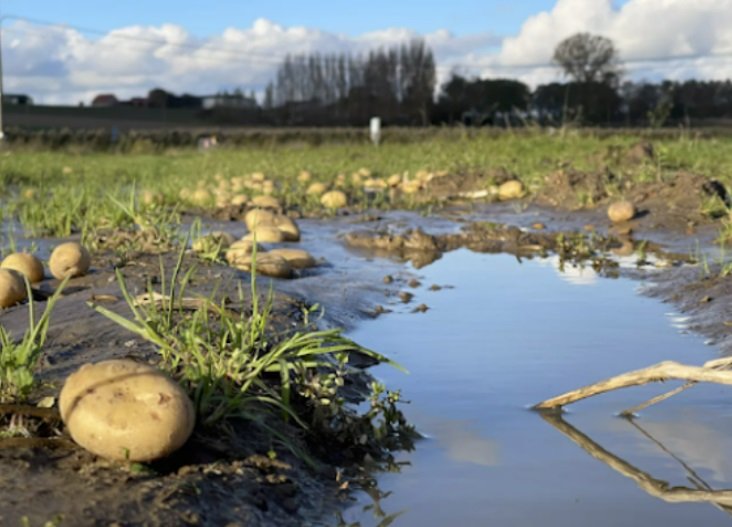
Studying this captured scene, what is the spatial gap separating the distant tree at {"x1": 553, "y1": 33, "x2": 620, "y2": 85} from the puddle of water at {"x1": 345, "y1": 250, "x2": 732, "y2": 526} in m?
37.5

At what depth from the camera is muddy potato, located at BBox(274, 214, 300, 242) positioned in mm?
8508

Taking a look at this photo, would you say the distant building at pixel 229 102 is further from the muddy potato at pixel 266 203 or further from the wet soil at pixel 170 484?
the wet soil at pixel 170 484

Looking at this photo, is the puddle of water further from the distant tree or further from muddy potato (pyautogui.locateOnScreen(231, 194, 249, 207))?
the distant tree

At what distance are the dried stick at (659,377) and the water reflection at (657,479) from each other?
0.11 meters

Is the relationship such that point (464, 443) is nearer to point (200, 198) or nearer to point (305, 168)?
point (200, 198)

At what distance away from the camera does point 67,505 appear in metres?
2.44

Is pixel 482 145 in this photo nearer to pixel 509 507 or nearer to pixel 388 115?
pixel 509 507

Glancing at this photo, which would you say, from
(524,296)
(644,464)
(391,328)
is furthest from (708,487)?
(524,296)

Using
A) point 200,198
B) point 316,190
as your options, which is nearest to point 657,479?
point 200,198

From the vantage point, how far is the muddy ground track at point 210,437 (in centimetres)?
250

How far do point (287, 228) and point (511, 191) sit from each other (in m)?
4.41

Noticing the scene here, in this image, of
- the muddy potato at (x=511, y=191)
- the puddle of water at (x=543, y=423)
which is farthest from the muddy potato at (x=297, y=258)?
the muddy potato at (x=511, y=191)

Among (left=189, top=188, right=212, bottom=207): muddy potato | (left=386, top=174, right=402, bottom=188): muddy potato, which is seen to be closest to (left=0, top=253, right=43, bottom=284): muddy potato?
(left=189, top=188, right=212, bottom=207): muddy potato

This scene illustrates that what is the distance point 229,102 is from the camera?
2035 inches
